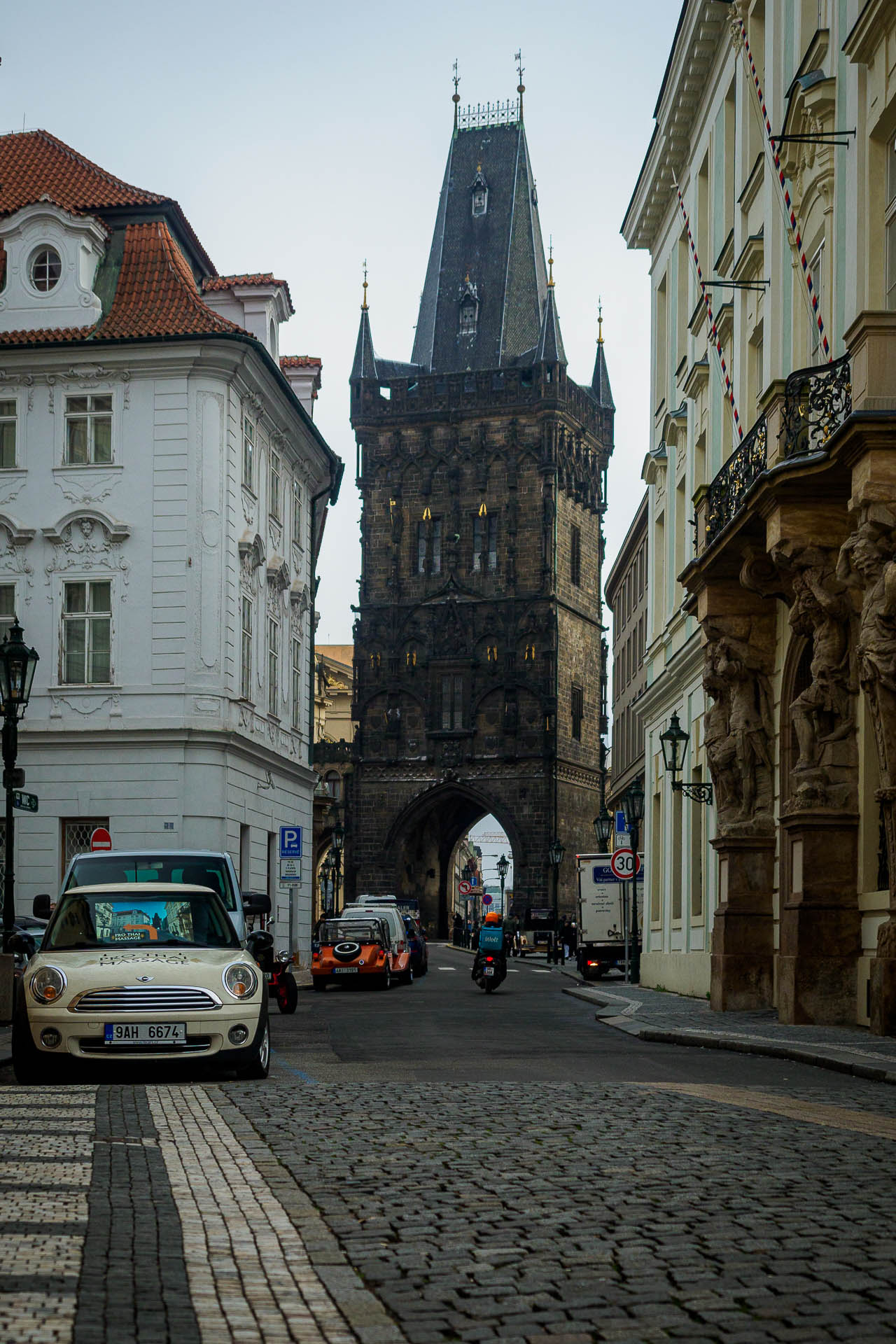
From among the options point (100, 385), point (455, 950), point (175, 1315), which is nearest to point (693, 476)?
point (100, 385)

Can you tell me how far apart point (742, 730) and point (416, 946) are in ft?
76.9

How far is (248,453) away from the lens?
3741 cm

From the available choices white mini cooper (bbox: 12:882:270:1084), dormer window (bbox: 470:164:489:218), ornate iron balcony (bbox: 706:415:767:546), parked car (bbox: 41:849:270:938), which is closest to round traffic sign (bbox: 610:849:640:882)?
ornate iron balcony (bbox: 706:415:767:546)

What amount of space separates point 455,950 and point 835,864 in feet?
221

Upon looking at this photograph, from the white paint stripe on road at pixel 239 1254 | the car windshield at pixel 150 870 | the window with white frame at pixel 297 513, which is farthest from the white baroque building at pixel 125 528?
the white paint stripe on road at pixel 239 1254

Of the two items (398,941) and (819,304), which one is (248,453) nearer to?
(398,941)

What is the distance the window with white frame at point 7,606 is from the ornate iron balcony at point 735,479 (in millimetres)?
16266

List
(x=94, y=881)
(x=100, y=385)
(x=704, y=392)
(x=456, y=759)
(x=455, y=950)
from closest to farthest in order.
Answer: (x=94, y=881) → (x=704, y=392) → (x=100, y=385) → (x=455, y=950) → (x=456, y=759)

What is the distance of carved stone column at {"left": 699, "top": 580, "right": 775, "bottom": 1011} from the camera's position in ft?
76.0

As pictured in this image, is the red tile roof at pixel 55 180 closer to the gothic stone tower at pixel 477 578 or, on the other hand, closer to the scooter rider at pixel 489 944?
the scooter rider at pixel 489 944

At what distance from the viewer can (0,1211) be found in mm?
7066

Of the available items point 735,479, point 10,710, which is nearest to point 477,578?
point 735,479

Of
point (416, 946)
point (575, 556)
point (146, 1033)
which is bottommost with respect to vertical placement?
point (416, 946)

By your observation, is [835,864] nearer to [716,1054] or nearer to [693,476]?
[716,1054]
